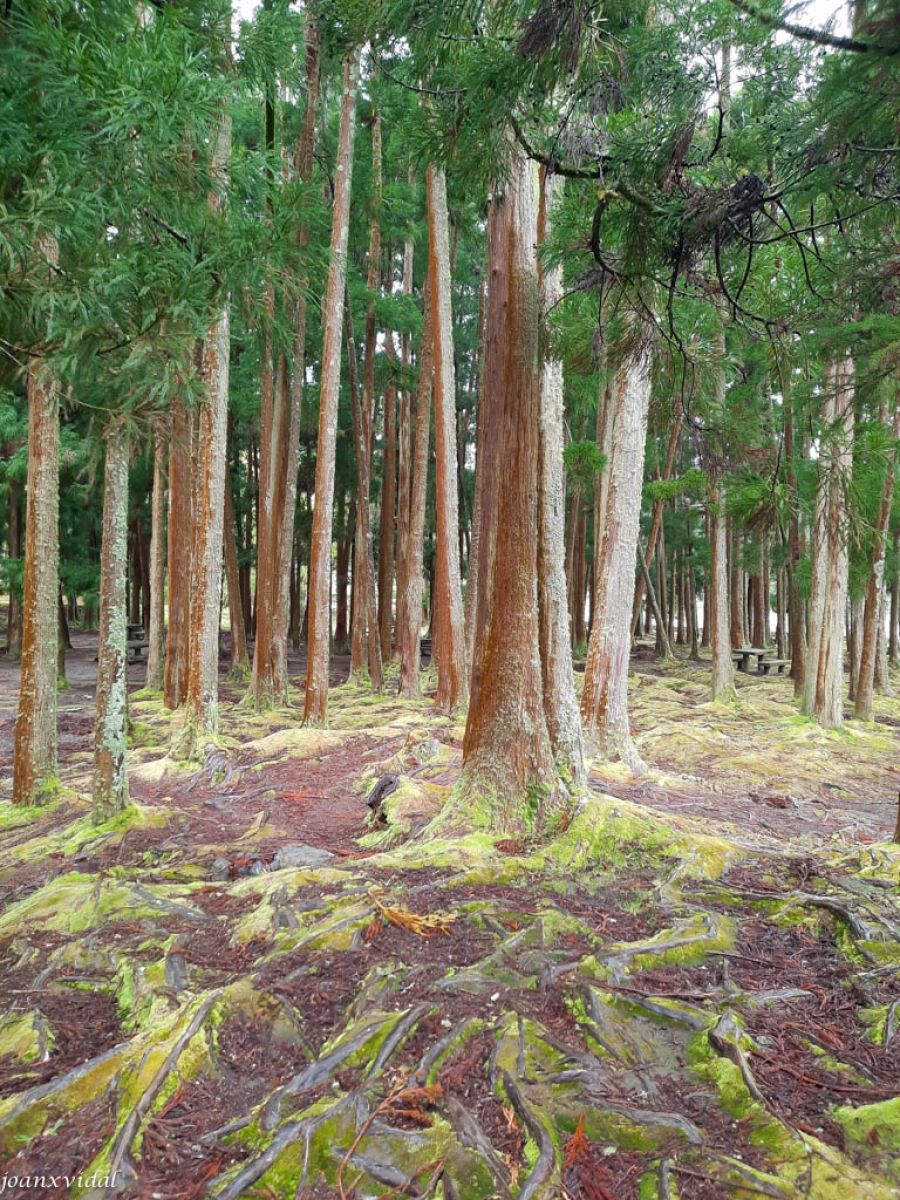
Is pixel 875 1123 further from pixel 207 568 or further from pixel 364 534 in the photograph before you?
pixel 364 534

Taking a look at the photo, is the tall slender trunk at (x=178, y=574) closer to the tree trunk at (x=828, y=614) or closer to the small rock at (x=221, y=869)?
the small rock at (x=221, y=869)

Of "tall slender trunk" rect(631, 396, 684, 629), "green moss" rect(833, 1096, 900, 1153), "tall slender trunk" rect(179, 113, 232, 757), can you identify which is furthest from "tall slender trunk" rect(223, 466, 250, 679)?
"green moss" rect(833, 1096, 900, 1153)

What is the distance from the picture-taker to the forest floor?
2.19 m

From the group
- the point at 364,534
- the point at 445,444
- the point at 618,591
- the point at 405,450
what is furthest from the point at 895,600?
the point at 445,444

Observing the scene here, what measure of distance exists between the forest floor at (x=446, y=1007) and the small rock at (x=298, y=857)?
0.04 meters

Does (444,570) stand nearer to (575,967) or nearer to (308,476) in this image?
(575,967)

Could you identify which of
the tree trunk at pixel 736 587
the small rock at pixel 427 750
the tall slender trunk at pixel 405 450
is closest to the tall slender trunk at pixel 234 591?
the tall slender trunk at pixel 405 450

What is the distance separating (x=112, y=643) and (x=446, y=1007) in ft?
11.6

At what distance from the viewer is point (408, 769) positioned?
22.5 feet

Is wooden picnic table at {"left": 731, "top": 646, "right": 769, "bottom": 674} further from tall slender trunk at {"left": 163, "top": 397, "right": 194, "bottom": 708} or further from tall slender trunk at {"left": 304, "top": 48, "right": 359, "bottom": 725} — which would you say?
tall slender trunk at {"left": 163, "top": 397, "right": 194, "bottom": 708}

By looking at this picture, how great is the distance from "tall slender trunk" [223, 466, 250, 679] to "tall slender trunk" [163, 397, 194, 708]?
2.40 metres

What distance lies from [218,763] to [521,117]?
6.65 m

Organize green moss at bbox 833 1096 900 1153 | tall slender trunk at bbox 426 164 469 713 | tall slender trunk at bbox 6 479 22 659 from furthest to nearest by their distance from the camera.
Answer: tall slender trunk at bbox 6 479 22 659 < tall slender trunk at bbox 426 164 469 713 < green moss at bbox 833 1096 900 1153

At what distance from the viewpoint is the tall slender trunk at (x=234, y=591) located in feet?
45.4
